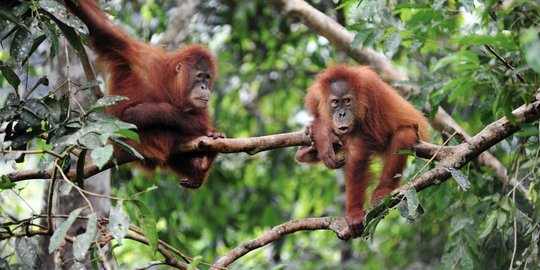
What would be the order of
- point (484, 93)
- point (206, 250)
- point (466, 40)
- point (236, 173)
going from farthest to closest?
point (236, 173)
point (206, 250)
point (484, 93)
point (466, 40)

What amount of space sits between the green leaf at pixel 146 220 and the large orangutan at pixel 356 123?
2323mm

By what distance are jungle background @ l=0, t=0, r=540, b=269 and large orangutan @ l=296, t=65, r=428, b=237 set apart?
0.83ft

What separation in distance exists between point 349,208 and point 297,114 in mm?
6367

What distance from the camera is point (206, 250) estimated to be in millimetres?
9781

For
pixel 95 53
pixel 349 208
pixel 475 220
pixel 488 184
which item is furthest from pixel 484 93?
pixel 95 53

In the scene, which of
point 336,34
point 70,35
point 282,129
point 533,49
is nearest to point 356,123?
point 336,34

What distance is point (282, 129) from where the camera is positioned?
11.1 metres

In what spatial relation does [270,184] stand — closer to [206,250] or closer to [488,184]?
[206,250]

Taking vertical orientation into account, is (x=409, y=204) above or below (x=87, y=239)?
below

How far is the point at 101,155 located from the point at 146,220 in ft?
1.59

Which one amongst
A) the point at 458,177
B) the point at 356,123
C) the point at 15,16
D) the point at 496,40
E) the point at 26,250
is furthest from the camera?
the point at 356,123

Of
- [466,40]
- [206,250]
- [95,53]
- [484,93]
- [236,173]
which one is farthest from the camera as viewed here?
[236,173]

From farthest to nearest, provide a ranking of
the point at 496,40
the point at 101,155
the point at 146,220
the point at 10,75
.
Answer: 1. the point at 10,75
2. the point at 146,220
3. the point at 101,155
4. the point at 496,40

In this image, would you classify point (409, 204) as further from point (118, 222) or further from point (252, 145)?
point (118, 222)
